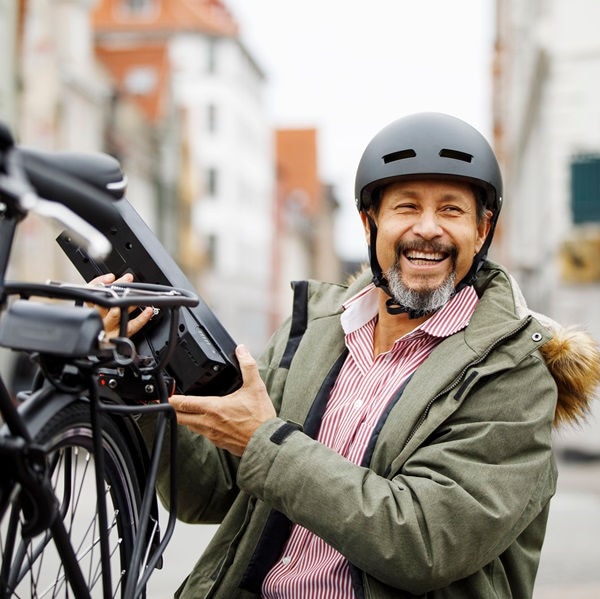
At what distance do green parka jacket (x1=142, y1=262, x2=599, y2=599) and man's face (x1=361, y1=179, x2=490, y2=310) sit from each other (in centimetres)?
11

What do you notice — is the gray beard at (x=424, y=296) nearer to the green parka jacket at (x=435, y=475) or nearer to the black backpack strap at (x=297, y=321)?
the green parka jacket at (x=435, y=475)

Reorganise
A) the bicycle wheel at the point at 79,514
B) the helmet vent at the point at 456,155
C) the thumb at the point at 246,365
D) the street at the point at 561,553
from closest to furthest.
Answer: the bicycle wheel at the point at 79,514 → the thumb at the point at 246,365 → the helmet vent at the point at 456,155 → the street at the point at 561,553

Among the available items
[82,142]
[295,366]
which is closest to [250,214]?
[82,142]

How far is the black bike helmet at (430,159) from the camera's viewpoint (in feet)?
9.23

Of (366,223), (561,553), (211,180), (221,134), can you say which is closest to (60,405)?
(366,223)

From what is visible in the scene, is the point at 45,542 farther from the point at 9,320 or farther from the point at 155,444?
the point at 9,320

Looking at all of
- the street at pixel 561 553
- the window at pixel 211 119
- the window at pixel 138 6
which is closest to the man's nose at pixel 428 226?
the street at pixel 561 553

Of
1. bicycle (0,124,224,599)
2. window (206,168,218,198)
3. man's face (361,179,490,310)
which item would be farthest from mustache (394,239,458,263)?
window (206,168,218,198)

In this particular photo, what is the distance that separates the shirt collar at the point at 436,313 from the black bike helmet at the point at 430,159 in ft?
0.20

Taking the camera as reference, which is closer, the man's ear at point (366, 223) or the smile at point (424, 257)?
the smile at point (424, 257)

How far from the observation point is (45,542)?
2.10m

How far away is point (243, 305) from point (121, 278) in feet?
194

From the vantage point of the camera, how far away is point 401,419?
2527 mm

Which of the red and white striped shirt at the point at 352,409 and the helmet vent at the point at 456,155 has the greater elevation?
the helmet vent at the point at 456,155
